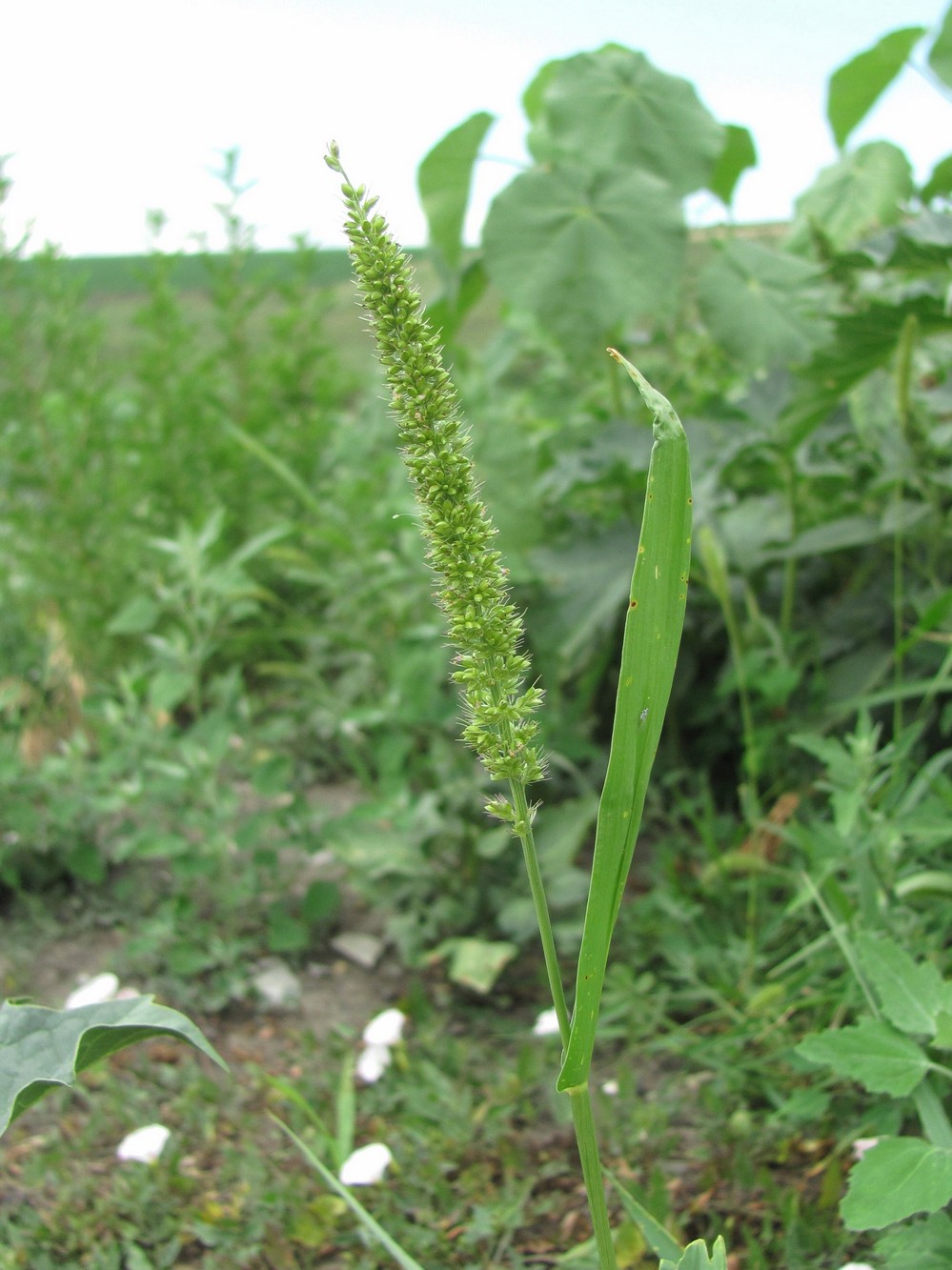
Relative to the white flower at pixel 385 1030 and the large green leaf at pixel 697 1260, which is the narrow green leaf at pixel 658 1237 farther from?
the white flower at pixel 385 1030

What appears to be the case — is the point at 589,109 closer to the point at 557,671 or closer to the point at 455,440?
the point at 557,671

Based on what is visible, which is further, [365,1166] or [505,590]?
[365,1166]

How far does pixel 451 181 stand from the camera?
2203 millimetres

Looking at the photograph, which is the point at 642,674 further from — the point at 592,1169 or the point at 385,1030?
the point at 385,1030

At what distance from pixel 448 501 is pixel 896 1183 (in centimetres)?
65

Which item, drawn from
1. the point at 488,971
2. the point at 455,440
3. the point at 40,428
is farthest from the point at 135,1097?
the point at 40,428

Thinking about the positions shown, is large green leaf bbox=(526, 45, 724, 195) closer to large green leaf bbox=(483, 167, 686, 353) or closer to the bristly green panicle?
large green leaf bbox=(483, 167, 686, 353)

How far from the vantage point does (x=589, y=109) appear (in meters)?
2.10

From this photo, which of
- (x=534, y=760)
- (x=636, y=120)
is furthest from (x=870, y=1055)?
(x=636, y=120)

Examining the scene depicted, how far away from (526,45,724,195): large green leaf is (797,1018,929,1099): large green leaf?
157 cm

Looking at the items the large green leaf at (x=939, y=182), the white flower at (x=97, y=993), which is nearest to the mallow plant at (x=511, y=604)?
the white flower at (x=97, y=993)

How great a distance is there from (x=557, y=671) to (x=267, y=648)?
3.28ft

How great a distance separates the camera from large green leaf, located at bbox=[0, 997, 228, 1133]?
2.77 feet

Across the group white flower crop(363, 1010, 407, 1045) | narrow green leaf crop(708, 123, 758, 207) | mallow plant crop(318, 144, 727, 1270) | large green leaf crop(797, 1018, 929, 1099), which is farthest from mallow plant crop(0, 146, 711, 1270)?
narrow green leaf crop(708, 123, 758, 207)
